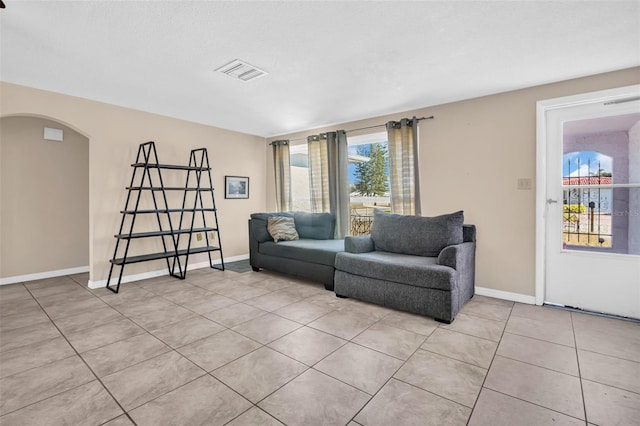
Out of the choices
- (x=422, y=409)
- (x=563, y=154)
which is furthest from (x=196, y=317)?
(x=563, y=154)

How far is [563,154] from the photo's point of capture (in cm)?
317

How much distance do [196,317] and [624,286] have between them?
157 inches

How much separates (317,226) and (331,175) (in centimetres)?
84

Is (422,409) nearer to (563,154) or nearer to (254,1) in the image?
(254,1)

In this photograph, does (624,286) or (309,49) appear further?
(624,286)

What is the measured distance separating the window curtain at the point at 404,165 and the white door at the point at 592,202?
4.33ft

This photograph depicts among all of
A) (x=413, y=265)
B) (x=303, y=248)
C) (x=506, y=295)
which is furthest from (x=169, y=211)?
(x=506, y=295)

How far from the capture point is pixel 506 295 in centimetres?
339

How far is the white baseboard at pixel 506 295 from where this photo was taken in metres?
3.26

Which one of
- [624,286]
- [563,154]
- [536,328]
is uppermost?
[563,154]

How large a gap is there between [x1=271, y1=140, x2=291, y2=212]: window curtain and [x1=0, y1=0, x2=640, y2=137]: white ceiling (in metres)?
1.85

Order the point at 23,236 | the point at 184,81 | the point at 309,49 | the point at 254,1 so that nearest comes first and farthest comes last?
the point at 254,1 → the point at 309,49 → the point at 184,81 → the point at 23,236

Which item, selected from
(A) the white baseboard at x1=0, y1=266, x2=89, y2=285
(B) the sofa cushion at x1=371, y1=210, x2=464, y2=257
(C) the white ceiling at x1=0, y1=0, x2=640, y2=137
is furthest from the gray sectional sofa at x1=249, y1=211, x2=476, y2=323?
(A) the white baseboard at x1=0, y1=266, x2=89, y2=285

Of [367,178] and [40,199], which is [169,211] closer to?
[40,199]
